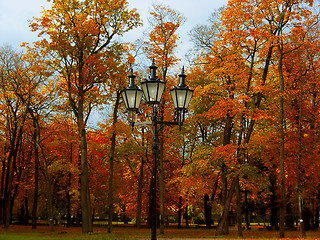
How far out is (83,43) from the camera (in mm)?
21625

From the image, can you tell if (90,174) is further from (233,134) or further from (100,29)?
(100,29)

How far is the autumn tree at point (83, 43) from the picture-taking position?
69.7 ft

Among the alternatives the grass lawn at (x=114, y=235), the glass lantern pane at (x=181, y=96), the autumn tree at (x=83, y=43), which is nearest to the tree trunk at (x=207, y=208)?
the grass lawn at (x=114, y=235)

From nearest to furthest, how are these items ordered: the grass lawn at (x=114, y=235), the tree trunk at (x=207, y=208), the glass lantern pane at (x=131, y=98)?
1. the glass lantern pane at (x=131, y=98)
2. the grass lawn at (x=114, y=235)
3. the tree trunk at (x=207, y=208)

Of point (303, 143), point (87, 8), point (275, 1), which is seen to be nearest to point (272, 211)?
point (303, 143)

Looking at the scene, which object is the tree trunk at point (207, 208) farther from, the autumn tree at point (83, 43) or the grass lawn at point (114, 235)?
the autumn tree at point (83, 43)

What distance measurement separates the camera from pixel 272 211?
109 feet

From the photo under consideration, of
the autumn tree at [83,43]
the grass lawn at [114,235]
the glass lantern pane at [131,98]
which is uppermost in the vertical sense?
the autumn tree at [83,43]

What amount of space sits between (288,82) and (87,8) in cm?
1383

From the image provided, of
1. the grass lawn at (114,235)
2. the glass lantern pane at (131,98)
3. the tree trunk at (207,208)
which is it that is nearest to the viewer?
the glass lantern pane at (131,98)

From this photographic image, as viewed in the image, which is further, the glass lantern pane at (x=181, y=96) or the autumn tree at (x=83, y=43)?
the autumn tree at (x=83, y=43)

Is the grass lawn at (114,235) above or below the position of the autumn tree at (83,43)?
below

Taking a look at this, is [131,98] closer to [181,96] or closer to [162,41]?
[181,96]

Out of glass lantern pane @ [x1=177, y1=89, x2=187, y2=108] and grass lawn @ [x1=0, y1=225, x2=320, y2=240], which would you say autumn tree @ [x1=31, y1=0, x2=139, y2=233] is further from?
glass lantern pane @ [x1=177, y1=89, x2=187, y2=108]
